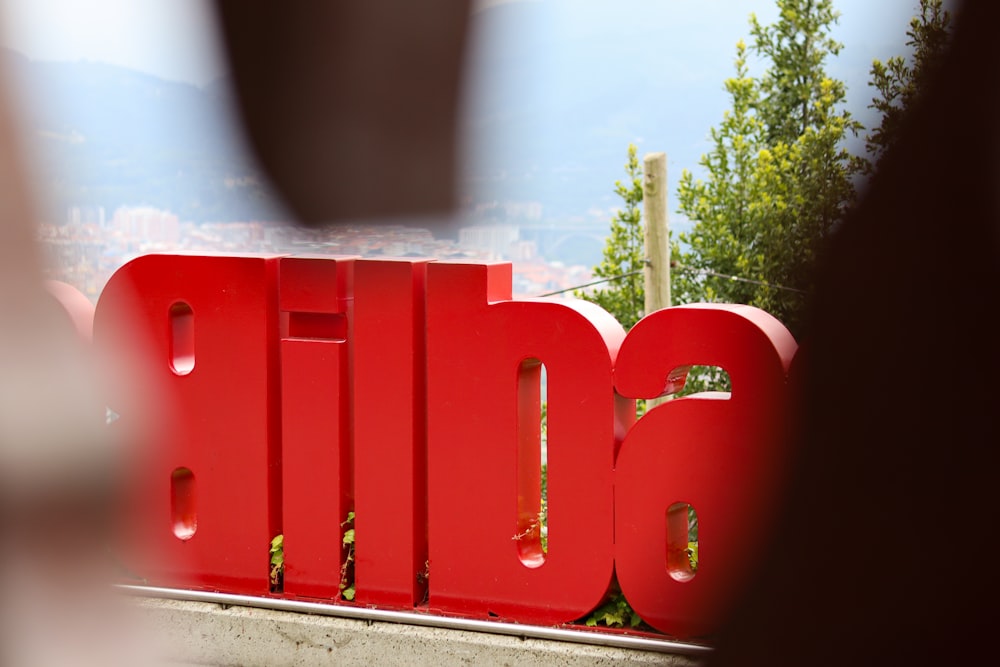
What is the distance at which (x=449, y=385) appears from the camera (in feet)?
8.32

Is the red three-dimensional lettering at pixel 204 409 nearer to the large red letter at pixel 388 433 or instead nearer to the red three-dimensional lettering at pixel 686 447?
the large red letter at pixel 388 433

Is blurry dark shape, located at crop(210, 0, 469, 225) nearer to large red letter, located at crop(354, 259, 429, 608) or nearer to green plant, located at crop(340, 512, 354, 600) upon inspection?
large red letter, located at crop(354, 259, 429, 608)

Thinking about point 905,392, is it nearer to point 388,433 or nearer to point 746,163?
point 388,433

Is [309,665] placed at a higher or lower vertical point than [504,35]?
lower

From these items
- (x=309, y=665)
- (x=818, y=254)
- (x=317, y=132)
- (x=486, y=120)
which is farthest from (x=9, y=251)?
(x=309, y=665)

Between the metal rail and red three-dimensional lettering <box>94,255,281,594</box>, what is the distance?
2.2 inches

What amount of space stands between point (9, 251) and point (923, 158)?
2.70 ft

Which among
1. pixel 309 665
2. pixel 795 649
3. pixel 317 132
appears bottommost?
pixel 309 665

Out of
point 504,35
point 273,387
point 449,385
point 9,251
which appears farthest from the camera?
point 273,387

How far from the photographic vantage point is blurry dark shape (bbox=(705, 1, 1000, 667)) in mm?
525

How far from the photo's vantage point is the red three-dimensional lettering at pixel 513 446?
2396 millimetres

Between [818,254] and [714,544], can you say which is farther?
[714,544]

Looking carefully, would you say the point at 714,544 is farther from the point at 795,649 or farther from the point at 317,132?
the point at 317,132

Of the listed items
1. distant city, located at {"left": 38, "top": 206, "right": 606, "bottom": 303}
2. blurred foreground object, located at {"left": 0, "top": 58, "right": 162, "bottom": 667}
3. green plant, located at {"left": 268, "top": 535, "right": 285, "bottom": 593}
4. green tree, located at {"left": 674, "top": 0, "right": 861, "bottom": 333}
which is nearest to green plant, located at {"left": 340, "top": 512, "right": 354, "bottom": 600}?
green plant, located at {"left": 268, "top": 535, "right": 285, "bottom": 593}
